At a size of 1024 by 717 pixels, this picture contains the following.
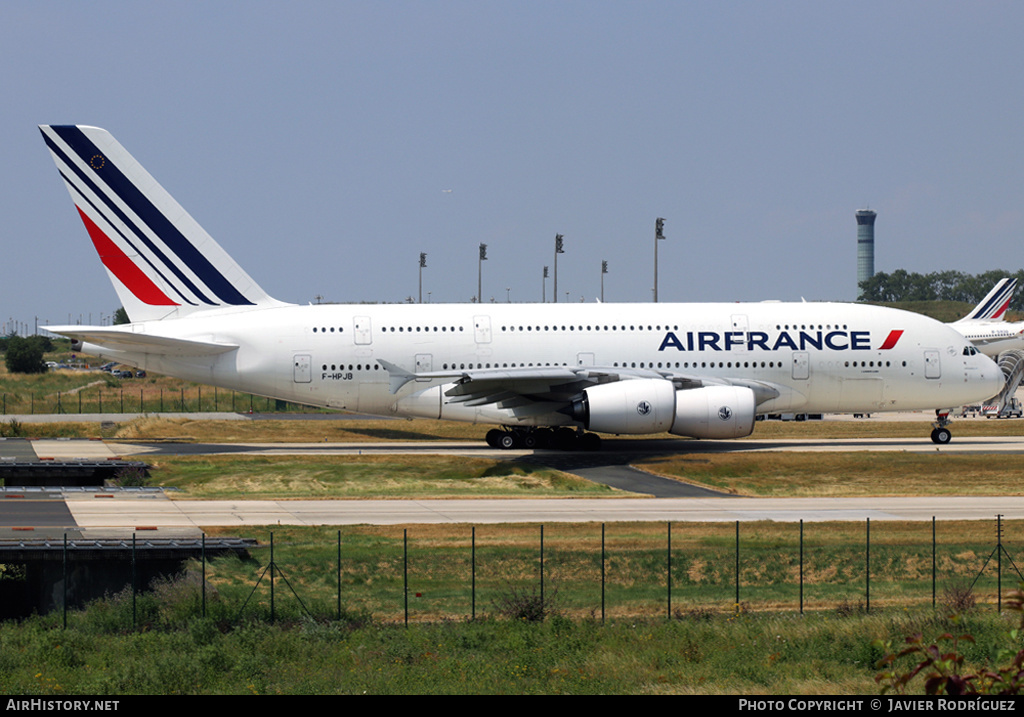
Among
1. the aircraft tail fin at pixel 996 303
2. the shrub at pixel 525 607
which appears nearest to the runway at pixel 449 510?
the shrub at pixel 525 607

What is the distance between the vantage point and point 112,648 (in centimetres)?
2066

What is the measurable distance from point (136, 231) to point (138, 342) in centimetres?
536

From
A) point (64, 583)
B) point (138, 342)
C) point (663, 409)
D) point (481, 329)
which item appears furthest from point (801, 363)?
point (64, 583)

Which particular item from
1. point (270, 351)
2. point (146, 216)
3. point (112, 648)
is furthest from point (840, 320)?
point (112, 648)

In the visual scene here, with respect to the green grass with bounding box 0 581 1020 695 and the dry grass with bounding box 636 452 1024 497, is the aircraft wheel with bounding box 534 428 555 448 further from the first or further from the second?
the green grass with bounding box 0 581 1020 695

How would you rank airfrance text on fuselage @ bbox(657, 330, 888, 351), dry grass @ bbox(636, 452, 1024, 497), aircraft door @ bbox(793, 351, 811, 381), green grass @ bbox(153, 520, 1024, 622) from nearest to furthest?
green grass @ bbox(153, 520, 1024, 622) → dry grass @ bbox(636, 452, 1024, 497) → airfrance text on fuselage @ bbox(657, 330, 888, 351) → aircraft door @ bbox(793, 351, 811, 381)

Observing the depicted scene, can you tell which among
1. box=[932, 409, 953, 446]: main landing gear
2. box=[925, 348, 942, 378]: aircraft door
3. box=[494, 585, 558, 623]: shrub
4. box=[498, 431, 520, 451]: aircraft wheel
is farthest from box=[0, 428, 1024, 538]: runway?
box=[932, 409, 953, 446]: main landing gear

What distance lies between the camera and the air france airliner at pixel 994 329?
93000 mm

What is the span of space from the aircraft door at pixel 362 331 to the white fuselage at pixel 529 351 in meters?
0.04

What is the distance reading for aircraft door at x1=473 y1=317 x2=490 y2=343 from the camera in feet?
152

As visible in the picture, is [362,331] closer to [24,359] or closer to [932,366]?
[932,366]

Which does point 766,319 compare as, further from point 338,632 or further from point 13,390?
point 13,390

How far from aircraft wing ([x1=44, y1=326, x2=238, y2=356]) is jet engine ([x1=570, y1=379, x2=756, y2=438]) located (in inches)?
631

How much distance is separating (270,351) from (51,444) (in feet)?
46.4
